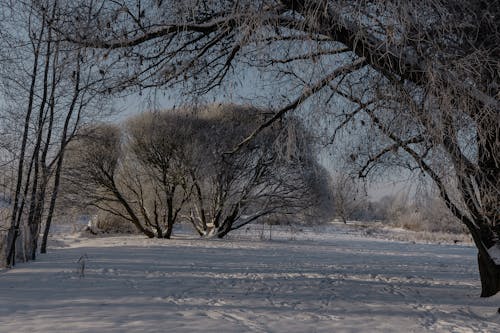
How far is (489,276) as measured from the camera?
5.69 m

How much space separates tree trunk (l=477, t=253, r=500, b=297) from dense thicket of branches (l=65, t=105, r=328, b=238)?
10.6 m

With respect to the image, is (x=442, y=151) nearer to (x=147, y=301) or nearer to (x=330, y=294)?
(x=330, y=294)

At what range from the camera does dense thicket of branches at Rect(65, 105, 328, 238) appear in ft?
55.6

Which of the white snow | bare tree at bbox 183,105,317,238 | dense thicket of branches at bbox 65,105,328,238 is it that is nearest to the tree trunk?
the white snow

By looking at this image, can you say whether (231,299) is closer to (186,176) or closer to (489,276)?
(489,276)

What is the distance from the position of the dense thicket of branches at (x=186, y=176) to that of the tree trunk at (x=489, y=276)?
34.8 feet

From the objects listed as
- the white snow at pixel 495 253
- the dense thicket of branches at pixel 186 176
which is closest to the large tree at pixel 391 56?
the white snow at pixel 495 253

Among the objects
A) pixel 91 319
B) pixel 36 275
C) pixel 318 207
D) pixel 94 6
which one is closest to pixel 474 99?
pixel 94 6

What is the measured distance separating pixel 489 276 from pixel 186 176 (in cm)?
1335

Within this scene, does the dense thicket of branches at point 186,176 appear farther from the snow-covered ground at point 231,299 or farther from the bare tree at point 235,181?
the snow-covered ground at point 231,299

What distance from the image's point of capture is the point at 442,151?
403 centimetres

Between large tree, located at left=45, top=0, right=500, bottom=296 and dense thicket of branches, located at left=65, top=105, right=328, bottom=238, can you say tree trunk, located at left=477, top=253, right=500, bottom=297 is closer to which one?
large tree, located at left=45, top=0, right=500, bottom=296

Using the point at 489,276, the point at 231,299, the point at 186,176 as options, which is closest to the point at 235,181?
the point at 186,176

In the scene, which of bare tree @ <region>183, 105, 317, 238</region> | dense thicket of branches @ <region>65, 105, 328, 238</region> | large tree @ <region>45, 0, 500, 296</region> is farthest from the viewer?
bare tree @ <region>183, 105, 317, 238</region>
